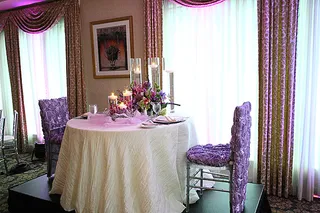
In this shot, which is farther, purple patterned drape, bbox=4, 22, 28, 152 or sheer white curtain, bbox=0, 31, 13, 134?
sheer white curtain, bbox=0, 31, 13, 134

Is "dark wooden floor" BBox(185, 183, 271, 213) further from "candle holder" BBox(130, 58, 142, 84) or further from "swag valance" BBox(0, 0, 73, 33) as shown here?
"swag valance" BBox(0, 0, 73, 33)

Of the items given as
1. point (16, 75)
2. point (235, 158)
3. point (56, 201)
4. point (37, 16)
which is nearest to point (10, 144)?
point (16, 75)

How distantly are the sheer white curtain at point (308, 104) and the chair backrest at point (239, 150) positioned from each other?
114 cm

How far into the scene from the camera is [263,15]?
10.6 ft

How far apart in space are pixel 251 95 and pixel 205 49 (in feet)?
2.84

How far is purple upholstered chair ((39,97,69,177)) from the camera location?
356cm

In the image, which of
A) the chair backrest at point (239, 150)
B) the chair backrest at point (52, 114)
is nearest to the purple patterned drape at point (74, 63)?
the chair backrest at point (52, 114)

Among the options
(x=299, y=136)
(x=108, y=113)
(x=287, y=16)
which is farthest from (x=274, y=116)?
(x=108, y=113)

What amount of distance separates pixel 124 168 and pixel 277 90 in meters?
2.07

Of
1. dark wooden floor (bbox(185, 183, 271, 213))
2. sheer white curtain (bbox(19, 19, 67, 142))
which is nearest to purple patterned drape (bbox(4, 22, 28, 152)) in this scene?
sheer white curtain (bbox(19, 19, 67, 142))

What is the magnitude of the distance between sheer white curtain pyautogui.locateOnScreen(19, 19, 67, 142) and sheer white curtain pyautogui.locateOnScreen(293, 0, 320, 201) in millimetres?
3894

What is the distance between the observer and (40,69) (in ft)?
17.9

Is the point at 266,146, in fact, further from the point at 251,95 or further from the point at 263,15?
the point at 263,15

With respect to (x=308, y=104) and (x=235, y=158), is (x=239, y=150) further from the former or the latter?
(x=308, y=104)
